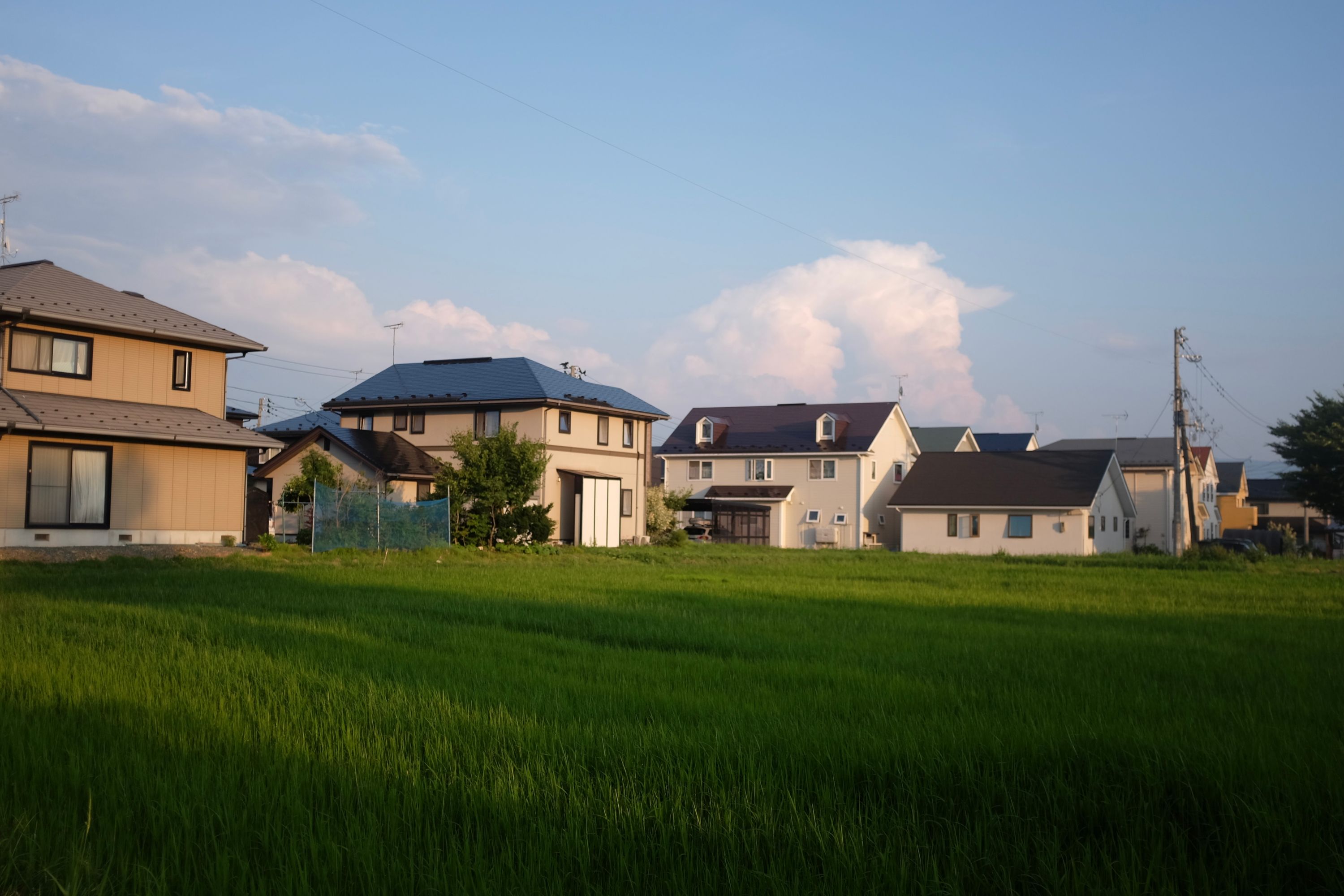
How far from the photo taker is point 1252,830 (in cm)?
442

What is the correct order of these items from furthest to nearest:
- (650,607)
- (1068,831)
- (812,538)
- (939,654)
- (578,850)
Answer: (812,538) → (650,607) → (939,654) → (1068,831) → (578,850)

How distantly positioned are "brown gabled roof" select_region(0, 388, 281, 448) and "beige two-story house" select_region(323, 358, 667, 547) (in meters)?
12.8

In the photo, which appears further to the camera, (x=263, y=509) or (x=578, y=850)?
(x=263, y=509)

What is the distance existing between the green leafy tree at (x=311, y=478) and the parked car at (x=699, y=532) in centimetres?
2162

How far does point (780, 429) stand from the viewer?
52719 mm

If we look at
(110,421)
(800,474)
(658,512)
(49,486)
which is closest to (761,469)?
(800,474)

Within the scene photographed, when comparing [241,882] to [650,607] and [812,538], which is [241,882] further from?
[812,538]

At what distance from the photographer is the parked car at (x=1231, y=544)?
34.6 meters

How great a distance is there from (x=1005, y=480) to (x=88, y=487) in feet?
121

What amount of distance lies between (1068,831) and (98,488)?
888 inches

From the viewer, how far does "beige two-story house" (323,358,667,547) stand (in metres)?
36.9

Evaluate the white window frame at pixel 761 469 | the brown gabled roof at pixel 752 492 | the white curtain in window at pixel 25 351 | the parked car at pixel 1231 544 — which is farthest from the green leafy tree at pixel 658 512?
the white curtain in window at pixel 25 351

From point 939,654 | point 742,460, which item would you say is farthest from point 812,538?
point 939,654

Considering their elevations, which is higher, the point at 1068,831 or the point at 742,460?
the point at 742,460
